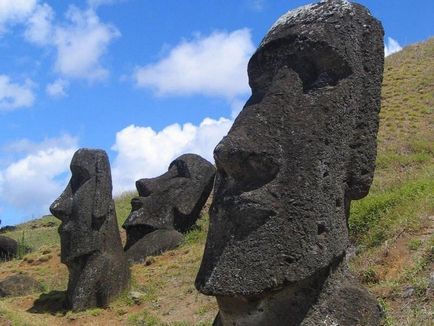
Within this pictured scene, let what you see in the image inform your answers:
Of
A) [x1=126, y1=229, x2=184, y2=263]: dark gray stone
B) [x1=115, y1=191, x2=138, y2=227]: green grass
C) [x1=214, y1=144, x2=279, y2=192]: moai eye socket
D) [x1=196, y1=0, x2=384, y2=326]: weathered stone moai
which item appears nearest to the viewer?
[x1=196, y1=0, x2=384, y2=326]: weathered stone moai

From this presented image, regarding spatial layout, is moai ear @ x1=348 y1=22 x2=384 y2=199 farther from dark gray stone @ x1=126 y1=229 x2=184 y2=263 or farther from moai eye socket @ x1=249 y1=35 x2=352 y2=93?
dark gray stone @ x1=126 y1=229 x2=184 y2=263

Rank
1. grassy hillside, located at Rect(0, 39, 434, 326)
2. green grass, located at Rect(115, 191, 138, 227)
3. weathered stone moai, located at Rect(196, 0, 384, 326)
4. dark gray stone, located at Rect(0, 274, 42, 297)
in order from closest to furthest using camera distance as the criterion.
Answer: weathered stone moai, located at Rect(196, 0, 384, 326) < grassy hillside, located at Rect(0, 39, 434, 326) < dark gray stone, located at Rect(0, 274, 42, 297) < green grass, located at Rect(115, 191, 138, 227)

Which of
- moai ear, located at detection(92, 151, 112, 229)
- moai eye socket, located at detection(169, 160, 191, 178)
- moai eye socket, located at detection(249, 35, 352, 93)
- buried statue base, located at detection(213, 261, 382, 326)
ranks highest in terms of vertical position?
moai eye socket, located at detection(169, 160, 191, 178)

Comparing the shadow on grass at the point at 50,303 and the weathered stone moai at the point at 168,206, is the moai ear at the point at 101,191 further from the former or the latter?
the weathered stone moai at the point at 168,206

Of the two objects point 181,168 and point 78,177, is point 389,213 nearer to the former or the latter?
point 78,177

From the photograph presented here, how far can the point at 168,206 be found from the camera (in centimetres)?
1648

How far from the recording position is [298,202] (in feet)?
14.7

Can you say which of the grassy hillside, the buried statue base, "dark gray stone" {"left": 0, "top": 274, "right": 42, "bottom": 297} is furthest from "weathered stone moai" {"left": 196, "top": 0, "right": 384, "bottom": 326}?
"dark gray stone" {"left": 0, "top": 274, "right": 42, "bottom": 297}

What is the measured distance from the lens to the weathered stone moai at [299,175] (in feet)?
14.4

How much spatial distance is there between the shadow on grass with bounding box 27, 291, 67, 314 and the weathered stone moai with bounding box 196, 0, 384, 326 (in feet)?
26.0

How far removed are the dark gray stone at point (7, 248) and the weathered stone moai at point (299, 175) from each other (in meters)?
15.8

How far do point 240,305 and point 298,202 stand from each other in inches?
31.1

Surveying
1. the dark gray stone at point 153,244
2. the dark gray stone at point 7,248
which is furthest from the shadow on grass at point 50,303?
the dark gray stone at point 7,248

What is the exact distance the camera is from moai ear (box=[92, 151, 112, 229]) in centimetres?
1201
